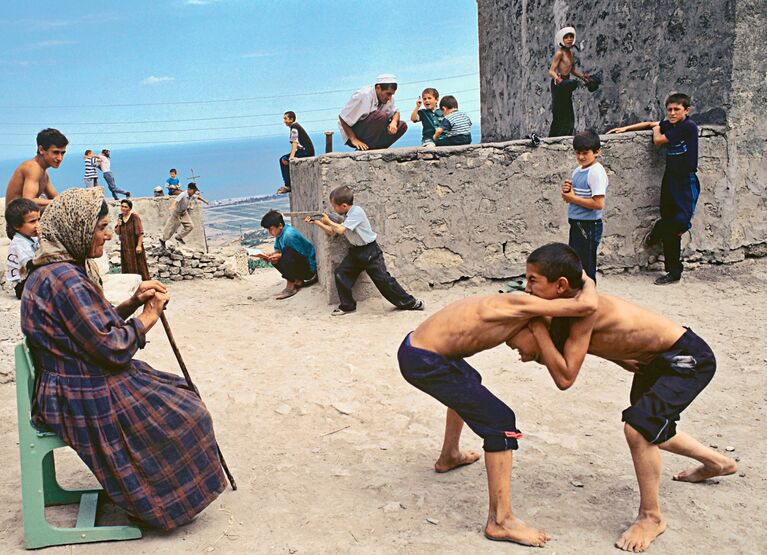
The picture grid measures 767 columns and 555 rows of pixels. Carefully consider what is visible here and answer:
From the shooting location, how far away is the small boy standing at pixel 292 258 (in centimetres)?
755

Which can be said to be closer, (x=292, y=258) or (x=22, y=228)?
(x=22, y=228)

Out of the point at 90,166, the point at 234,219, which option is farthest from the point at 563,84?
the point at 234,219

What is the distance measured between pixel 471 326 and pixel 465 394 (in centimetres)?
30

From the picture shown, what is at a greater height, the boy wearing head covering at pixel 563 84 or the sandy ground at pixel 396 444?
the boy wearing head covering at pixel 563 84

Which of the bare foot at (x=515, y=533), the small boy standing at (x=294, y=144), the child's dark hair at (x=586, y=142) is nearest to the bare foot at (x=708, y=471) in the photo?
the bare foot at (x=515, y=533)

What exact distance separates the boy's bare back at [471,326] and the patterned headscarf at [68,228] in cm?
143

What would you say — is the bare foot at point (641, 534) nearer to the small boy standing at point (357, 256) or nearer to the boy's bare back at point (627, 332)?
the boy's bare back at point (627, 332)

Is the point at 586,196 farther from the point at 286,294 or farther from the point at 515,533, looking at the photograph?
the point at 515,533

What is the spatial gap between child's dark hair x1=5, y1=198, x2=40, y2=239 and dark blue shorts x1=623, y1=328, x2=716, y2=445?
4173mm

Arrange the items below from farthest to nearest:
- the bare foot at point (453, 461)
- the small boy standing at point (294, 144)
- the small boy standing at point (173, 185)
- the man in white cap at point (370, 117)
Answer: the small boy standing at point (173, 185) < the small boy standing at point (294, 144) < the man in white cap at point (370, 117) < the bare foot at point (453, 461)

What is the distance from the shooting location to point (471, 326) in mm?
2938

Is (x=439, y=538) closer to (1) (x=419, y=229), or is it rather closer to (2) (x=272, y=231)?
(1) (x=419, y=229)

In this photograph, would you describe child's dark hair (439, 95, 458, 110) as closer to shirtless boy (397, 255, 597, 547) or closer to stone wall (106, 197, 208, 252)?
shirtless boy (397, 255, 597, 547)

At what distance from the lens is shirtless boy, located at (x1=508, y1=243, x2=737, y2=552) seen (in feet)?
9.33
